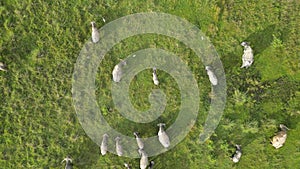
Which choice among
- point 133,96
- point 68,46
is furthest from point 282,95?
point 68,46

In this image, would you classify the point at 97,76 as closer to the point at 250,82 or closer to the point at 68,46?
the point at 68,46

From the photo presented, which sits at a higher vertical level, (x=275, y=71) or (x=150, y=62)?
(x=150, y=62)

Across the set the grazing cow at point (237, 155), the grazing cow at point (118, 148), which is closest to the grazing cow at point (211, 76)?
the grazing cow at point (237, 155)

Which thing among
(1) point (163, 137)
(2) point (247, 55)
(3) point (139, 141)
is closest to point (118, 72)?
(3) point (139, 141)

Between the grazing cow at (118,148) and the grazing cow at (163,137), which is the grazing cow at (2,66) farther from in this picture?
the grazing cow at (163,137)

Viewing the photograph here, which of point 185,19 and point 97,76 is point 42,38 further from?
point 185,19

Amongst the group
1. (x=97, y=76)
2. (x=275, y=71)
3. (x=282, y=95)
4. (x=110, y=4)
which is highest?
(x=110, y=4)
